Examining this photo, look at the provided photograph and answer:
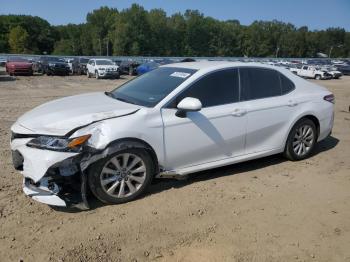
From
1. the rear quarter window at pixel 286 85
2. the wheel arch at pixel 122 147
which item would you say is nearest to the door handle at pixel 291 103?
the rear quarter window at pixel 286 85

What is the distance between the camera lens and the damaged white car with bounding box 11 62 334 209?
4.18m

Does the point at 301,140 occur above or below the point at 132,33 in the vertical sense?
below

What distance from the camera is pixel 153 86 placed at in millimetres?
5203

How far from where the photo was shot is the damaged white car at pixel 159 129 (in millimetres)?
4184

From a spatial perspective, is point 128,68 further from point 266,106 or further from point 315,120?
point 266,106

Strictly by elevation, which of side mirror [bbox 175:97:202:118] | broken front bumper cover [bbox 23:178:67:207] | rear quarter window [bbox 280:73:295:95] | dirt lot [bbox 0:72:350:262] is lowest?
dirt lot [bbox 0:72:350:262]

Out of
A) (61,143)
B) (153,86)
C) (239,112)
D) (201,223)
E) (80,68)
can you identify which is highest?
(153,86)

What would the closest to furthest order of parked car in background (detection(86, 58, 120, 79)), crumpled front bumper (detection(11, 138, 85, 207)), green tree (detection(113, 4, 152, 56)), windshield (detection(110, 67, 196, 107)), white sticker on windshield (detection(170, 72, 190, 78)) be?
crumpled front bumper (detection(11, 138, 85, 207)), windshield (detection(110, 67, 196, 107)), white sticker on windshield (detection(170, 72, 190, 78)), parked car in background (detection(86, 58, 120, 79)), green tree (detection(113, 4, 152, 56))

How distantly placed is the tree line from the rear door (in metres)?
102

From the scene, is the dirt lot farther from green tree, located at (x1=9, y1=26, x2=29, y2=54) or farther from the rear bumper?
green tree, located at (x1=9, y1=26, x2=29, y2=54)

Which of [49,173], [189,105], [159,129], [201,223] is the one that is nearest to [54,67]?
[159,129]

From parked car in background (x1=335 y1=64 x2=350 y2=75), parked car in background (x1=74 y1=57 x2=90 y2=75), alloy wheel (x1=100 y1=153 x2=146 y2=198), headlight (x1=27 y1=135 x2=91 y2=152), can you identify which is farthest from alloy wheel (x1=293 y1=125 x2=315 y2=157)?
parked car in background (x1=335 y1=64 x2=350 y2=75)

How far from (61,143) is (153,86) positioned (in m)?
1.57

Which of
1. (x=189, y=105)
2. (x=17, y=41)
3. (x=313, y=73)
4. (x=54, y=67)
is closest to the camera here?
(x=189, y=105)
